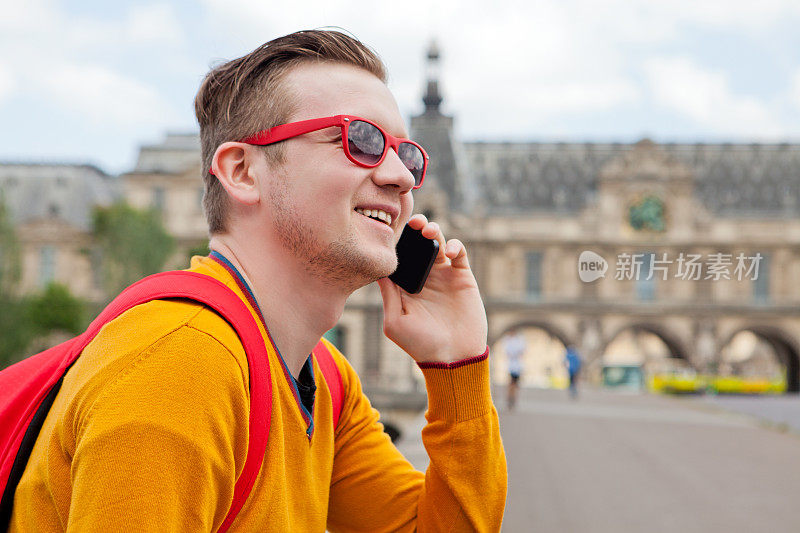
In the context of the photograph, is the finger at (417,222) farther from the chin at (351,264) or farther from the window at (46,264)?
the window at (46,264)

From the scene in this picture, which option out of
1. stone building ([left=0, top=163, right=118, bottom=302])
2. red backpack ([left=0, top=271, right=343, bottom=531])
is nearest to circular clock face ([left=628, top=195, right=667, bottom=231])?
stone building ([left=0, top=163, right=118, bottom=302])

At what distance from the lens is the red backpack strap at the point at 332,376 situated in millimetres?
1863

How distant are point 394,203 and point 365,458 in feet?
2.17

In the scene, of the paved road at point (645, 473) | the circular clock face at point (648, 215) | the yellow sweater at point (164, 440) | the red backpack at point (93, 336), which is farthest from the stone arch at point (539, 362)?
the red backpack at point (93, 336)

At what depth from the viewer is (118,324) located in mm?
1242

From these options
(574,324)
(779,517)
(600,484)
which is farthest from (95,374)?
(574,324)

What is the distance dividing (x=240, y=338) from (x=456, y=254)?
74 centimetres

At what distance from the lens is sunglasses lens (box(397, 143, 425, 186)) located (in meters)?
1.75

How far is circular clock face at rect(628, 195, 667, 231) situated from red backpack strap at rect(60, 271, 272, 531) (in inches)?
1569

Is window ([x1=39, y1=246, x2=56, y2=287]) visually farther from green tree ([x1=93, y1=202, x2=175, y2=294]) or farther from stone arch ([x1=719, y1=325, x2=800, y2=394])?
stone arch ([x1=719, y1=325, x2=800, y2=394])

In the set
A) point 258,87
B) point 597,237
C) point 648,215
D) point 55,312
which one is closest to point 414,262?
point 258,87

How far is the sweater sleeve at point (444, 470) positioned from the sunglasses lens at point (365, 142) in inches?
20.5

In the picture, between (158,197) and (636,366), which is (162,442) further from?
(636,366)

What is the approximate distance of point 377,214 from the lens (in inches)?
64.7
